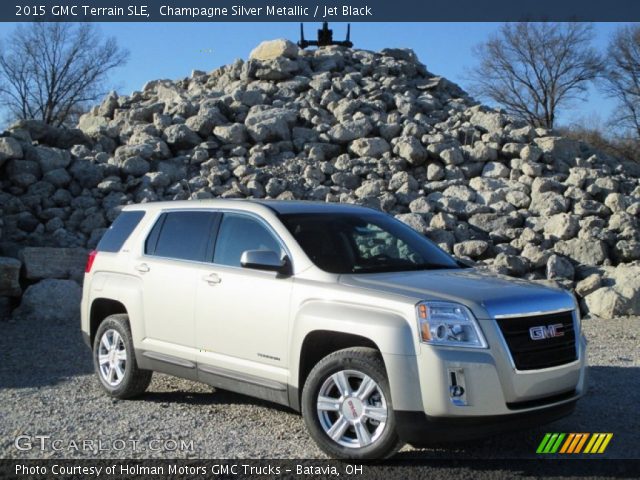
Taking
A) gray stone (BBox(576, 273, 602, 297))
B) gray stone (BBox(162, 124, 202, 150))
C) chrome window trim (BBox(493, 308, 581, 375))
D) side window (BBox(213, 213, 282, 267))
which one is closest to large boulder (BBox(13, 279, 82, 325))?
side window (BBox(213, 213, 282, 267))

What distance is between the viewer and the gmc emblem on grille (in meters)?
5.21

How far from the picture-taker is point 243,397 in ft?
24.0

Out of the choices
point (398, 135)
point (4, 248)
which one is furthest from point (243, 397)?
point (398, 135)

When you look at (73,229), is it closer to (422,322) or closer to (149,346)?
(149,346)

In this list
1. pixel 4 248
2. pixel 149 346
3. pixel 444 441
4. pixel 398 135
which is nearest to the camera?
pixel 444 441

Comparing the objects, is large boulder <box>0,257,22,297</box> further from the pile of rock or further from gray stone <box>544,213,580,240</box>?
gray stone <box>544,213,580,240</box>

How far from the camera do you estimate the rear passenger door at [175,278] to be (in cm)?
654

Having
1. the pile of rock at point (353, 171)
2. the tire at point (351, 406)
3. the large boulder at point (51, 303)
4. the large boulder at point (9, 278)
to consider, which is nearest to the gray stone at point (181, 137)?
the pile of rock at point (353, 171)

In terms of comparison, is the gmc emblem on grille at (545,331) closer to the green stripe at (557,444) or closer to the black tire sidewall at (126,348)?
the green stripe at (557,444)

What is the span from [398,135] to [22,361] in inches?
496

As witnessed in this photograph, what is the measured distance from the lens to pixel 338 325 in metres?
5.32

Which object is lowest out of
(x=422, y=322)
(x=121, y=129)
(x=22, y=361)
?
(x=22, y=361)

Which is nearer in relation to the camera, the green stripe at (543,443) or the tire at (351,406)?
the tire at (351,406)

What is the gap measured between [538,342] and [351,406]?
53.6 inches
